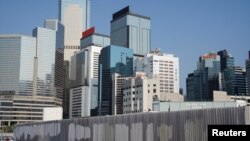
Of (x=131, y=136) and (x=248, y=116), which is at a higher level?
(x=248, y=116)

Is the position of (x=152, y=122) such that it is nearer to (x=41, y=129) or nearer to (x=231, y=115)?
(x=231, y=115)


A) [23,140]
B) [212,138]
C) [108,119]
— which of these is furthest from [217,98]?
[212,138]

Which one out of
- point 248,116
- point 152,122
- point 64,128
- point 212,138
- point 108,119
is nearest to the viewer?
point 212,138

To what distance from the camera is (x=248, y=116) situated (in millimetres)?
29188

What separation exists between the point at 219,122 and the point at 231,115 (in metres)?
1.26

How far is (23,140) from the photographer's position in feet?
205

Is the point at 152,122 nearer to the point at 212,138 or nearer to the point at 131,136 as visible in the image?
the point at 131,136

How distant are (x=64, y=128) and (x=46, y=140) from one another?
4990mm

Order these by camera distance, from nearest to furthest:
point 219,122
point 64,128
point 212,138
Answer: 1. point 212,138
2. point 219,122
3. point 64,128

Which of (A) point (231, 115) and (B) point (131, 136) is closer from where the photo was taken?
(A) point (231, 115)

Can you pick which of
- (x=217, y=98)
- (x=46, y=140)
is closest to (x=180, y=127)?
(x=46, y=140)

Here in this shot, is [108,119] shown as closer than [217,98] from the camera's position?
Yes

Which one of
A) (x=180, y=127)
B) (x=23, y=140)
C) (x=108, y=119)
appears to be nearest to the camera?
(x=180, y=127)

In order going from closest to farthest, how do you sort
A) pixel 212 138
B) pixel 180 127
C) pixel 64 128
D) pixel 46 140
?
→ pixel 212 138 → pixel 180 127 → pixel 64 128 → pixel 46 140
